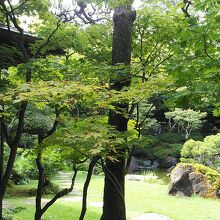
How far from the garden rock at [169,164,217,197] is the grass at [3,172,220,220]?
408mm

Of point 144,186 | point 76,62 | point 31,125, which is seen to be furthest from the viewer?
point 144,186

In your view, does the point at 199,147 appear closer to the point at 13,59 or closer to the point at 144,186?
the point at 144,186

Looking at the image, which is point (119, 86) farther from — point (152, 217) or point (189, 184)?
point (189, 184)

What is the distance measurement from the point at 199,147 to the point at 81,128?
1388 centimetres

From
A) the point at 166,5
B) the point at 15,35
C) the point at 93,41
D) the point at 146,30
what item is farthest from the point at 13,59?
the point at 166,5

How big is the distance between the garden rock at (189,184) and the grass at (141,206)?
1.34 feet

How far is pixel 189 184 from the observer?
12078 millimetres

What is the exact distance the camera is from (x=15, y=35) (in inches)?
207

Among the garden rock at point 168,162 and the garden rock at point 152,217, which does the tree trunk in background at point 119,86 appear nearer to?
the garden rock at point 152,217

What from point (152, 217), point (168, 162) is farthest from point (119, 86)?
point (168, 162)

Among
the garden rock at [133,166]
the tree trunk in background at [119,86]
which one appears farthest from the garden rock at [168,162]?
the tree trunk in background at [119,86]

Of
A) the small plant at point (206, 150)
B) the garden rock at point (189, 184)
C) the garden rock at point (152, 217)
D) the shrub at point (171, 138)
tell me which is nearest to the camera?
the garden rock at point (152, 217)

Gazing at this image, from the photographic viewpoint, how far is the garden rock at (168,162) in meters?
23.3

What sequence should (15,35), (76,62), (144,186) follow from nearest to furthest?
(15,35)
(76,62)
(144,186)
